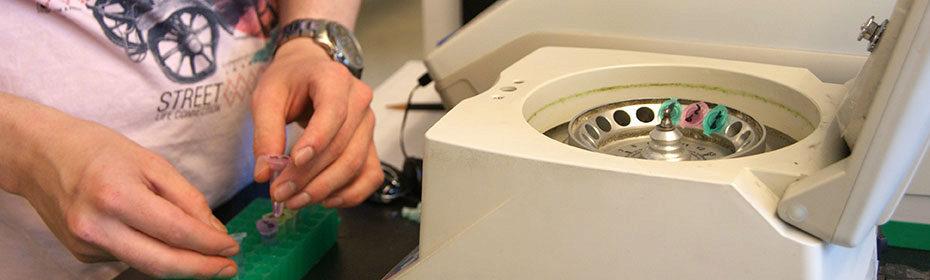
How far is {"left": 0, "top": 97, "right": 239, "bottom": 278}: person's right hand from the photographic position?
602mm

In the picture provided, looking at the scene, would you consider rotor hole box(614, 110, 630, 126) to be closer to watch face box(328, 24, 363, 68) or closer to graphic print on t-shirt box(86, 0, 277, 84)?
watch face box(328, 24, 363, 68)

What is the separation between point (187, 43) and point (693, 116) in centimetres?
52

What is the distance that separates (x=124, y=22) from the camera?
2.59 feet

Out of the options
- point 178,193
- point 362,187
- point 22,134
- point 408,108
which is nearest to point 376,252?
point 362,187

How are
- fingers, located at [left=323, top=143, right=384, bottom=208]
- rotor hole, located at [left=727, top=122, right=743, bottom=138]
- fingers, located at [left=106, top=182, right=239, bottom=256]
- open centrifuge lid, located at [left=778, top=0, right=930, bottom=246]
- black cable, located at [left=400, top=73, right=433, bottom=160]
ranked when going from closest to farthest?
open centrifuge lid, located at [left=778, top=0, right=930, bottom=246]
fingers, located at [left=106, top=182, right=239, bottom=256]
rotor hole, located at [left=727, top=122, right=743, bottom=138]
fingers, located at [left=323, top=143, right=384, bottom=208]
black cable, located at [left=400, top=73, right=433, bottom=160]

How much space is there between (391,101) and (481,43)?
0.38 metres

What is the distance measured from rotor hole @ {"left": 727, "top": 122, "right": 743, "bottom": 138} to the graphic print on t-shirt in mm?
531

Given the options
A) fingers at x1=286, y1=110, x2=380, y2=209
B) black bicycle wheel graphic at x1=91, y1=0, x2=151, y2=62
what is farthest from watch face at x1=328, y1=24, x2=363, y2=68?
black bicycle wheel graphic at x1=91, y1=0, x2=151, y2=62

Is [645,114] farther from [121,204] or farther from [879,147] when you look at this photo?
[121,204]

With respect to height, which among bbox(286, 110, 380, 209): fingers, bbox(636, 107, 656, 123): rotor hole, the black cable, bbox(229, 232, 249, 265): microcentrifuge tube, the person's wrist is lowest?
the black cable

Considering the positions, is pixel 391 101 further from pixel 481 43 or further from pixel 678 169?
pixel 678 169

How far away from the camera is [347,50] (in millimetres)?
933

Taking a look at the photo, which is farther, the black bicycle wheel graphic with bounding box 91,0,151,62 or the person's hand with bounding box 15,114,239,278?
the black bicycle wheel graphic with bounding box 91,0,151,62

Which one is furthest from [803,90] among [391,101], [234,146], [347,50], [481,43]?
[391,101]
